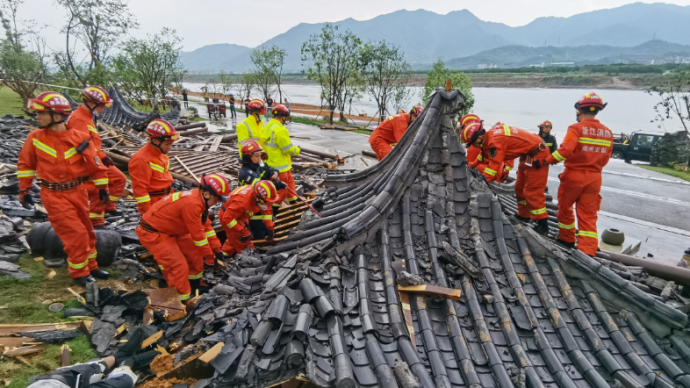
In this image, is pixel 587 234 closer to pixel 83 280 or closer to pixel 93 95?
pixel 83 280

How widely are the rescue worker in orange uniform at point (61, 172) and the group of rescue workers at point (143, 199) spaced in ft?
0.04

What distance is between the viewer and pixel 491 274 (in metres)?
4.04

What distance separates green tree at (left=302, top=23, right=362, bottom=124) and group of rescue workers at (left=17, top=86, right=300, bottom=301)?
27.1 meters

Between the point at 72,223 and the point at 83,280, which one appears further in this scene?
the point at 83,280

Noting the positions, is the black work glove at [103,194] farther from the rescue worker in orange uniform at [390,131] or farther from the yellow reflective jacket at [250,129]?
the rescue worker in orange uniform at [390,131]

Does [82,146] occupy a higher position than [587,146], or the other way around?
[82,146]

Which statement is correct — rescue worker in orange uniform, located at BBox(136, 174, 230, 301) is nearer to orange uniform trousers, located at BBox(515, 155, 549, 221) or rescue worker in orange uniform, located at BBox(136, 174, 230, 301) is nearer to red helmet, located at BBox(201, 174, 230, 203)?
red helmet, located at BBox(201, 174, 230, 203)

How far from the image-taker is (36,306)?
17.6ft

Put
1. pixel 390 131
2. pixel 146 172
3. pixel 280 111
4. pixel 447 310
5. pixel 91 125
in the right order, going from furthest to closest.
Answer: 1. pixel 390 131
2. pixel 280 111
3. pixel 91 125
4. pixel 146 172
5. pixel 447 310

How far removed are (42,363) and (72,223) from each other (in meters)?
2.10

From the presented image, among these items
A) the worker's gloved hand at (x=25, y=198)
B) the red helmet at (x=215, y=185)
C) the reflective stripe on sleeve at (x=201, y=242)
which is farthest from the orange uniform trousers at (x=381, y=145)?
the worker's gloved hand at (x=25, y=198)

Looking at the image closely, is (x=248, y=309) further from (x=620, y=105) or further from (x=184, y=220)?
(x=620, y=105)

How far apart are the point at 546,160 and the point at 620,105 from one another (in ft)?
192

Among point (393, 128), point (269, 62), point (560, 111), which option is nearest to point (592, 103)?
point (393, 128)
